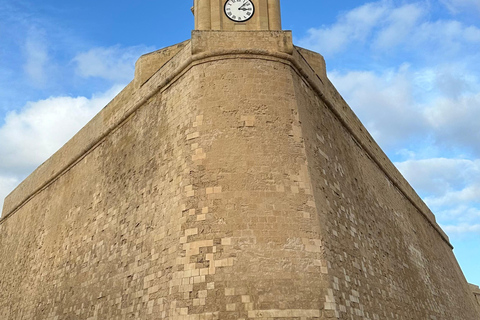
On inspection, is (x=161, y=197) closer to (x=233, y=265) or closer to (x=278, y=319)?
(x=233, y=265)

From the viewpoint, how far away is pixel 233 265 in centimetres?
615

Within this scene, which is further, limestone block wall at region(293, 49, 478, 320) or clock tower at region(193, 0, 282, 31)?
clock tower at region(193, 0, 282, 31)

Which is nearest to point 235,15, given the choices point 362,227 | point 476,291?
point 362,227

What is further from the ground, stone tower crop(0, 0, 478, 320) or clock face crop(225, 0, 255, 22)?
clock face crop(225, 0, 255, 22)

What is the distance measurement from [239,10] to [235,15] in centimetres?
16

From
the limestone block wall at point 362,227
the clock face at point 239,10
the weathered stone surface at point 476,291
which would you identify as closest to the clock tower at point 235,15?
the clock face at point 239,10

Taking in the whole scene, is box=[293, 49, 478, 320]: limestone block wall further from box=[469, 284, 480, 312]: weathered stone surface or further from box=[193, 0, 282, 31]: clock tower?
box=[469, 284, 480, 312]: weathered stone surface

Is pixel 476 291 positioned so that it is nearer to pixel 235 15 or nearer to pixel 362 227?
pixel 362 227

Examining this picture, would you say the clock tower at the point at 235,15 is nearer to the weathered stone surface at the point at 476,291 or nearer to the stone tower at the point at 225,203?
the stone tower at the point at 225,203

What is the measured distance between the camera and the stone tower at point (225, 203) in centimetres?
625

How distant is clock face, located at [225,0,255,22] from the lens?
9805 millimetres

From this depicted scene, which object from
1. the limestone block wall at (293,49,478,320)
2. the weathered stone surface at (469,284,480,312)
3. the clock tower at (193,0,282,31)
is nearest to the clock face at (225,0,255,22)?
the clock tower at (193,0,282,31)

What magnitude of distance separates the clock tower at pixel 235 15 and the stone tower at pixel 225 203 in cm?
3

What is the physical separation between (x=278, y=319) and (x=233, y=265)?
3.02 feet
